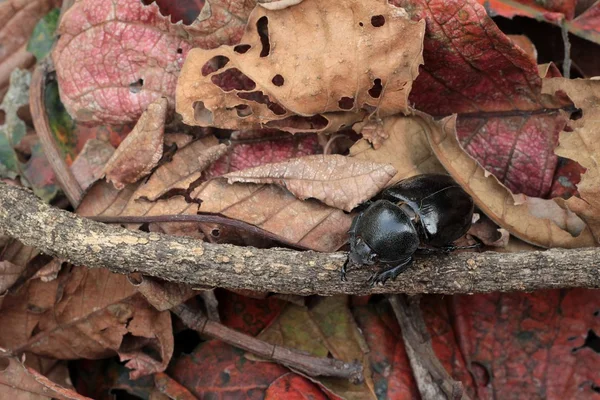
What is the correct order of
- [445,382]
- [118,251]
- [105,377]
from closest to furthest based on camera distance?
[118,251] < [445,382] < [105,377]

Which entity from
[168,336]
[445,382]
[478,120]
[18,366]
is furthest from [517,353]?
[18,366]

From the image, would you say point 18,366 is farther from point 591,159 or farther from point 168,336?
point 591,159

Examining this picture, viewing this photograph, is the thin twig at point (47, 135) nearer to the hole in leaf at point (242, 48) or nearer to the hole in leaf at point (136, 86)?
the hole in leaf at point (136, 86)

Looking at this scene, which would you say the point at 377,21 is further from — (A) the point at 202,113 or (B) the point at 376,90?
(A) the point at 202,113

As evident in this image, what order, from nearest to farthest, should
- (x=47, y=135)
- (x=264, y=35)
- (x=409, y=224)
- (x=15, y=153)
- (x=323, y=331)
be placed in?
(x=409, y=224), (x=264, y=35), (x=323, y=331), (x=47, y=135), (x=15, y=153)

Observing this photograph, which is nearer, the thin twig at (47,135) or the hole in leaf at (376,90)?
the hole in leaf at (376,90)

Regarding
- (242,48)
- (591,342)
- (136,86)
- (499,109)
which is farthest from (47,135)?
(591,342)

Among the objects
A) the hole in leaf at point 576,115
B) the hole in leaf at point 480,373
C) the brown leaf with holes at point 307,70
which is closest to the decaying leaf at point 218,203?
the brown leaf with holes at point 307,70
